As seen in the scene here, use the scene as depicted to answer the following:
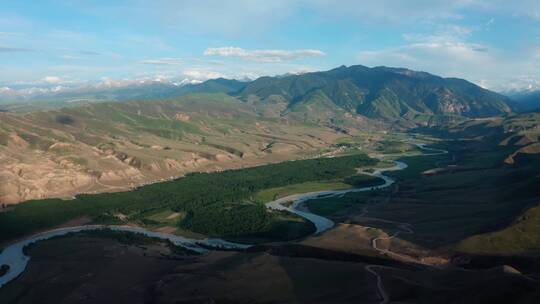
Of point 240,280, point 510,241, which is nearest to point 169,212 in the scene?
point 240,280

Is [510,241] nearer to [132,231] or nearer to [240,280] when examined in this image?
[240,280]

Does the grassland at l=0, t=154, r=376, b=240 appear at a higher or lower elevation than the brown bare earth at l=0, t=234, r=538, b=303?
lower

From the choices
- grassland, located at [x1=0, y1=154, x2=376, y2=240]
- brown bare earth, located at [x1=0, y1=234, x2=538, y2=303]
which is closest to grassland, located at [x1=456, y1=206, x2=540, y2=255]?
brown bare earth, located at [x1=0, y1=234, x2=538, y2=303]

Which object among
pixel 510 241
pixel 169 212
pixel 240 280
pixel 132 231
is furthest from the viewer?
pixel 169 212

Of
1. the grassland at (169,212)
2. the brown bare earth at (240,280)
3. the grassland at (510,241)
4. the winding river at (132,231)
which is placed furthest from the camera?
the grassland at (169,212)

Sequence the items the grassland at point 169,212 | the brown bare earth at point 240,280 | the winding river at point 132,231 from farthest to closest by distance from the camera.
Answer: the grassland at point 169,212
the winding river at point 132,231
the brown bare earth at point 240,280

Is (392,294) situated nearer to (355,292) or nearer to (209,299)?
(355,292)

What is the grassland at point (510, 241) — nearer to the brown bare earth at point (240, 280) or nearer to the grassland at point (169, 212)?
the brown bare earth at point (240, 280)

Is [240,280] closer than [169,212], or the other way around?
[240,280]

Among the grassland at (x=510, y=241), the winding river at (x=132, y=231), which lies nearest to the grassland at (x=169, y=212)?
the winding river at (x=132, y=231)

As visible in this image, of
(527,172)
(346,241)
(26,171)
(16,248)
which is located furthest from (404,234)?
(26,171)

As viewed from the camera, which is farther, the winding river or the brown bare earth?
the winding river

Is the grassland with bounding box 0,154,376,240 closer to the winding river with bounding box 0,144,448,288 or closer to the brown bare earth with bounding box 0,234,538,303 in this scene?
the winding river with bounding box 0,144,448,288
